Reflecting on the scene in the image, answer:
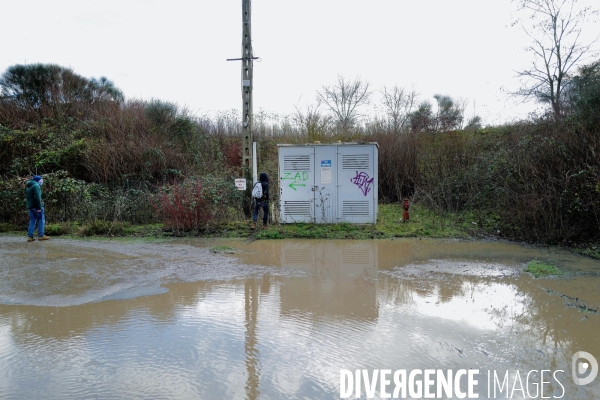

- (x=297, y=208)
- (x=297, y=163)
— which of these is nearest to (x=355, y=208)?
(x=297, y=208)

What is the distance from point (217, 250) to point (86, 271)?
291 centimetres

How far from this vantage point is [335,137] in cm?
2186

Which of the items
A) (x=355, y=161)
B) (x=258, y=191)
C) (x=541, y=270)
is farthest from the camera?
(x=355, y=161)

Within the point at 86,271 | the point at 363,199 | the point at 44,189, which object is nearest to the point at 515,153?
the point at 363,199

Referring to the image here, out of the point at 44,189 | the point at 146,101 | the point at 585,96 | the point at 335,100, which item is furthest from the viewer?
the point at 335,100

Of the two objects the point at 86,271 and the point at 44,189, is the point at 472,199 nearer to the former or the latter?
the point at 86,271

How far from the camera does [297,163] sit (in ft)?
44.5

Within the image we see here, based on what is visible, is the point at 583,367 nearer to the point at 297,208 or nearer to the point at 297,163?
the point at 297,208

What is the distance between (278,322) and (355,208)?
813 cm

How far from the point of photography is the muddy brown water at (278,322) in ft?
13.6

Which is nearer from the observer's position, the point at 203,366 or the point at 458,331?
the point at 203,366

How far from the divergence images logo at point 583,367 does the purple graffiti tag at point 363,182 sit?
8.88m

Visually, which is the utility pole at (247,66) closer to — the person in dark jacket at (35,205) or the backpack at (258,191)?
the backpack at (258,191)

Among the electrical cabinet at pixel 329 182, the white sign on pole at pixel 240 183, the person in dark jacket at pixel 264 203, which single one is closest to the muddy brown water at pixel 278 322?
the person in dark jacket at pixel 264 203
